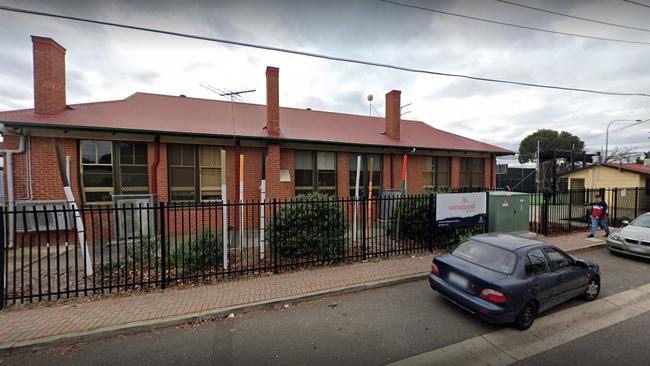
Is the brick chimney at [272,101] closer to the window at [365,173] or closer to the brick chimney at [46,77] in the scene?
the window at [365,173]

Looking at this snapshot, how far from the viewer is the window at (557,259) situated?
14.5 ft

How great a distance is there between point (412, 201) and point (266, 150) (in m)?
6.17

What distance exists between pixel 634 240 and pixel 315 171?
10.4 metres

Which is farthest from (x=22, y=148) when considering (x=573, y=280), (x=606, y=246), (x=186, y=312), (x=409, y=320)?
(x=606, y=246)

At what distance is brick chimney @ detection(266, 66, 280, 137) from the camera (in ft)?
34.9

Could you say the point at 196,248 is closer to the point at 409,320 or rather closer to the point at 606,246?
the point at 409,320

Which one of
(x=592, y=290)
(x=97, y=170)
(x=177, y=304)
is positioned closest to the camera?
(x=177, y=304)

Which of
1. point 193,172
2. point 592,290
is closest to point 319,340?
point 592,290

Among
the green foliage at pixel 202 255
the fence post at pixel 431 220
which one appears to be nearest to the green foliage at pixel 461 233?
the fence post at pixel 431 220

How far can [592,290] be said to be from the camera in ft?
16.0

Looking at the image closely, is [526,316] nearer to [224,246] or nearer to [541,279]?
[541,279]

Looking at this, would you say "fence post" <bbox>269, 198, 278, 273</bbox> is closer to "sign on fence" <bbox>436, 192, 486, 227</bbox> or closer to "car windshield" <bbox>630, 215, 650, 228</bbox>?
"sign on fence" <bbox>436, 192, 486, 227</bbox>

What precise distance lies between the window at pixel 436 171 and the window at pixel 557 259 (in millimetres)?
9488

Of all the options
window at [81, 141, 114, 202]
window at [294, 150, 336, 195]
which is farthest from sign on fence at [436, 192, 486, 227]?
window at [81, 141, 114, 202]
